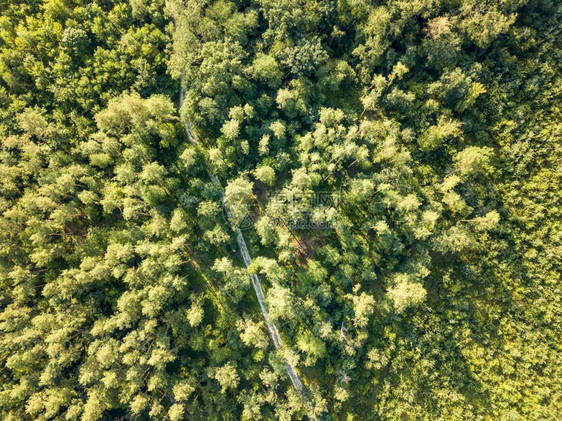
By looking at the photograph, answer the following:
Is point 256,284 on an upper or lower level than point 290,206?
lower

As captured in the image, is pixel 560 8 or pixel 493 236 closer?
pixel 560 8

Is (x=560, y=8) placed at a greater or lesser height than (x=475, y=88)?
greater

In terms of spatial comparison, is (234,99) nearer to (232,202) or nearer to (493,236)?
(232,202)

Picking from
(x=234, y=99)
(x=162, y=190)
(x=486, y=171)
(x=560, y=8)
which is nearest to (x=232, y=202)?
(x=162, y=190)

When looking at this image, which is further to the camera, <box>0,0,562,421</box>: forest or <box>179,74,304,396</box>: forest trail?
<box>179,74,304,396</box>: forest trail

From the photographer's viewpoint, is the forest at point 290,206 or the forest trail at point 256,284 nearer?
the forest at point 290,206

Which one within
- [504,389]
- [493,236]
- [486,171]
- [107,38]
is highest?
[107,38]

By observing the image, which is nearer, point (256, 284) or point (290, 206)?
point (290, 206)
